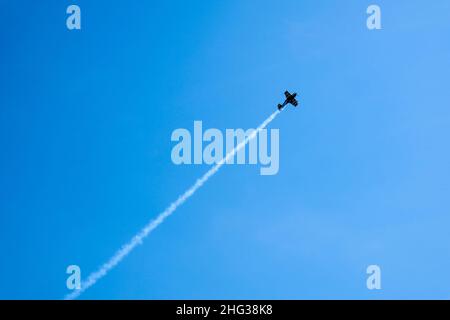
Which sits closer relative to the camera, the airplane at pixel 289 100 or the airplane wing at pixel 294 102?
the airplane at pixel 289 100

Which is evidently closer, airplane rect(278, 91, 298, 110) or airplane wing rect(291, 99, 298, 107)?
airplane rect(278, 91, 298, 110)

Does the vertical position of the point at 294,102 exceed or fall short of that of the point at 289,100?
it falls short
